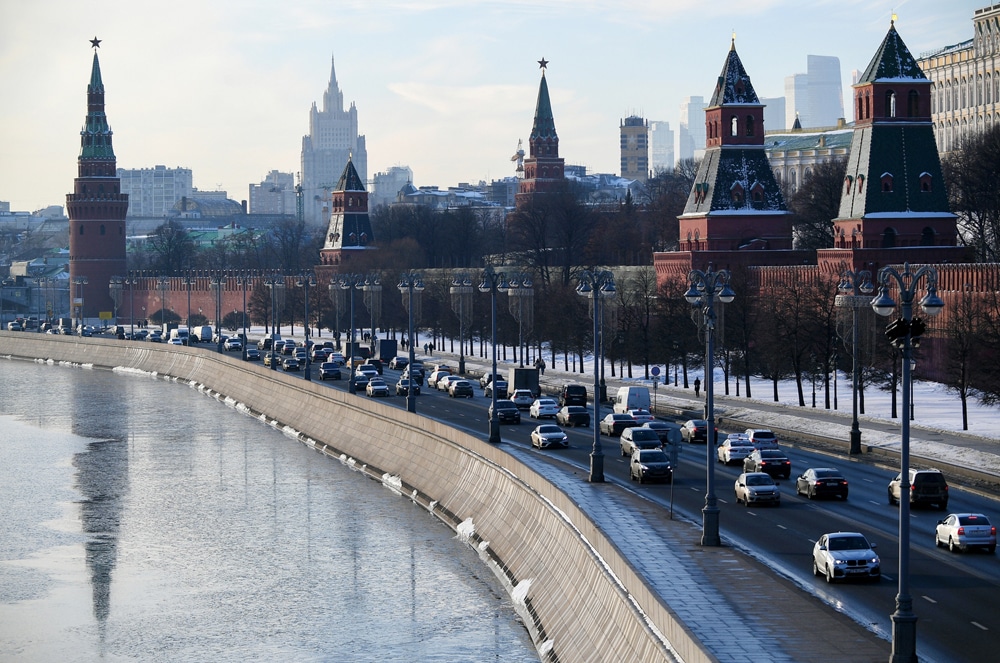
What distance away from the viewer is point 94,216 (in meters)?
189

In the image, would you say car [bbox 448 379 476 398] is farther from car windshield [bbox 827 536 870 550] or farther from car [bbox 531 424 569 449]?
car windshield [bbox 827 536 870 550]

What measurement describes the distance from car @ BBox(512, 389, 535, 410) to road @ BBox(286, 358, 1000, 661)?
49.8 ft

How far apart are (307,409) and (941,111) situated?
370ft

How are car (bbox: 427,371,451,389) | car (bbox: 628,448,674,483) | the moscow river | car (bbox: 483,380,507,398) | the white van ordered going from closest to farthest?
the moscow river < car (bbox: 628,448,674,483) < the white van < car (bbox: 483,380,507,398) < car (bbox: 427,371,451,389)

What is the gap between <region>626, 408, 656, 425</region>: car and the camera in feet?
207

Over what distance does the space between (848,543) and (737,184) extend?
79.5 meters

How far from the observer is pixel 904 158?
303ft

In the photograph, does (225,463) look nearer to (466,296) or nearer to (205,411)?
(205,411)

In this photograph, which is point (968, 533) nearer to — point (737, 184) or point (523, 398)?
point (523, 398)

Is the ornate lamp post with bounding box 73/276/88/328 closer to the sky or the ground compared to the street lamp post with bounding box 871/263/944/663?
closer to the sky

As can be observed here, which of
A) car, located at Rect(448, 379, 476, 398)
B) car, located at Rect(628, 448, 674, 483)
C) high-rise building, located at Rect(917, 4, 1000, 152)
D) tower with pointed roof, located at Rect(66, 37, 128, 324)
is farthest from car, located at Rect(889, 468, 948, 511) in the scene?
tower with pointed roof, located at Rect(66, 37, 128, 324)

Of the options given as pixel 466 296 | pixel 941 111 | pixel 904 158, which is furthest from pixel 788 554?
pixel 941 111

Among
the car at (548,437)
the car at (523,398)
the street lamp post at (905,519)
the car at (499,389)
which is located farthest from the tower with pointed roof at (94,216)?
the street lamp post at (905,519)

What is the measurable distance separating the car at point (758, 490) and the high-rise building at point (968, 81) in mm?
113128
